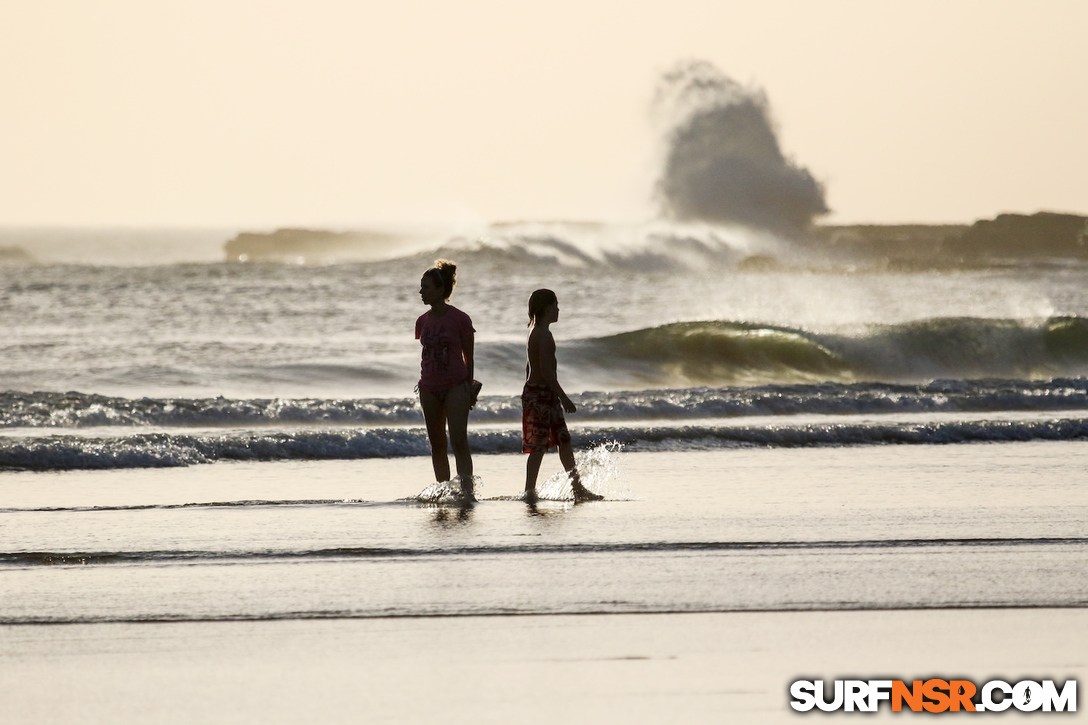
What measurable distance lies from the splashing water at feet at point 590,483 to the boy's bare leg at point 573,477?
0.11 feet

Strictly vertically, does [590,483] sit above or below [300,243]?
below

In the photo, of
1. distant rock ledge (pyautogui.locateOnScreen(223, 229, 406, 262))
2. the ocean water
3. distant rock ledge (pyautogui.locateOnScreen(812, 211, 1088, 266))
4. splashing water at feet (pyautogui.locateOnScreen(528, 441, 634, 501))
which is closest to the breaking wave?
the ocean water

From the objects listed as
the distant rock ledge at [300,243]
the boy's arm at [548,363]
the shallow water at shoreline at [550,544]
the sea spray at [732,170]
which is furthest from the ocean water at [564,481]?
the distant rock ledge at [300,243]

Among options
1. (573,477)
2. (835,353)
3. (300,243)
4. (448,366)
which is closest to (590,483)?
(573,477)

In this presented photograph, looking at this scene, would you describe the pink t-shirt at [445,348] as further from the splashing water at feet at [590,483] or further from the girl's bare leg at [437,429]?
the splashing water at feet at [590,483]

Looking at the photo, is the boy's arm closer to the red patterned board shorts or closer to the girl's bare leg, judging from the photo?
the red patterned board shorts

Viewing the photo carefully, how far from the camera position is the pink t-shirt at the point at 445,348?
27.3 feet

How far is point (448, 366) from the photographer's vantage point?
27.5 ft

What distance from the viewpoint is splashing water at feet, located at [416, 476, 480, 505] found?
27.1 ft

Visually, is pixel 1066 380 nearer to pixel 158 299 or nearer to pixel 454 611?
pixel 454 611

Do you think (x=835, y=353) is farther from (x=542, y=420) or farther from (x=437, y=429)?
(x=437, y=429)

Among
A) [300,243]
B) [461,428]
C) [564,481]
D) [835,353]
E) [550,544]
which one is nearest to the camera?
[550,544]

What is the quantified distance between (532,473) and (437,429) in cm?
72

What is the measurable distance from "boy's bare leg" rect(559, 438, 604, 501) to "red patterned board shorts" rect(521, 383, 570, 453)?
5 cm
